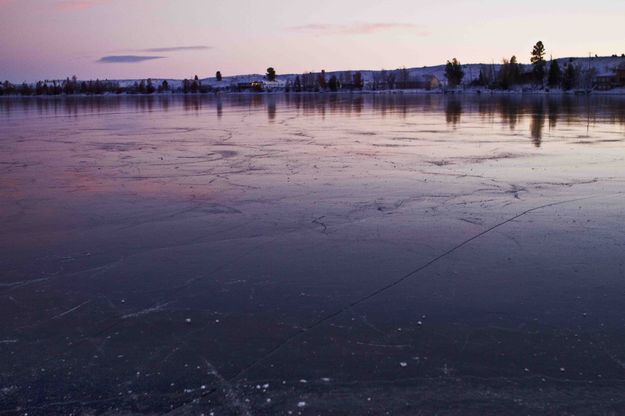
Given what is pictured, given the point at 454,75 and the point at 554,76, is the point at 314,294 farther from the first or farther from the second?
the point at 454,75

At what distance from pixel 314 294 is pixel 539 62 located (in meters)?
112

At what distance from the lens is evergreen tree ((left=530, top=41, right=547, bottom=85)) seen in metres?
103

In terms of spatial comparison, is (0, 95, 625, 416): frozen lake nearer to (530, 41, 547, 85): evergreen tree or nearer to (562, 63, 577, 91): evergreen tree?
(562, 63, 577, 91): evergreen tree

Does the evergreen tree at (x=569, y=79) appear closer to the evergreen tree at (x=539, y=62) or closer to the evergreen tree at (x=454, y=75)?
the evergreen tree at (x=539, y=62)

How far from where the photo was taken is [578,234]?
670 centimetres

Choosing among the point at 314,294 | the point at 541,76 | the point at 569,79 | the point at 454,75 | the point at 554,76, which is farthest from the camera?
the point at 454,75

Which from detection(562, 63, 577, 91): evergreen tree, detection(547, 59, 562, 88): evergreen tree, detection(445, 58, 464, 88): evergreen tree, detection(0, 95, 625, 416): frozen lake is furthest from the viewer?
detection(445, 58, 464, 88): evergreen tree

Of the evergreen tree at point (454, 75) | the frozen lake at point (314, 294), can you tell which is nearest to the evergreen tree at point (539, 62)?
the evergreen tree at point (454, 75)

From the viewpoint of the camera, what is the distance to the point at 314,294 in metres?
5.09

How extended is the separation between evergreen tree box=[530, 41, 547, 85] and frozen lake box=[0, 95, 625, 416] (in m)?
101

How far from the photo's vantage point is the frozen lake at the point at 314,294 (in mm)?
3590

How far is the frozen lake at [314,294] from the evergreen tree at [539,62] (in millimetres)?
100870

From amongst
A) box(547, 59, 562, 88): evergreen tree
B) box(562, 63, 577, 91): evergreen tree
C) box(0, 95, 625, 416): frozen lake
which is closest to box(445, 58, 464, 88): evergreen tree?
box(547, 59, 562, 88): evergreen tree

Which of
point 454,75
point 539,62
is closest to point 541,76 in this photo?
point 539,62
